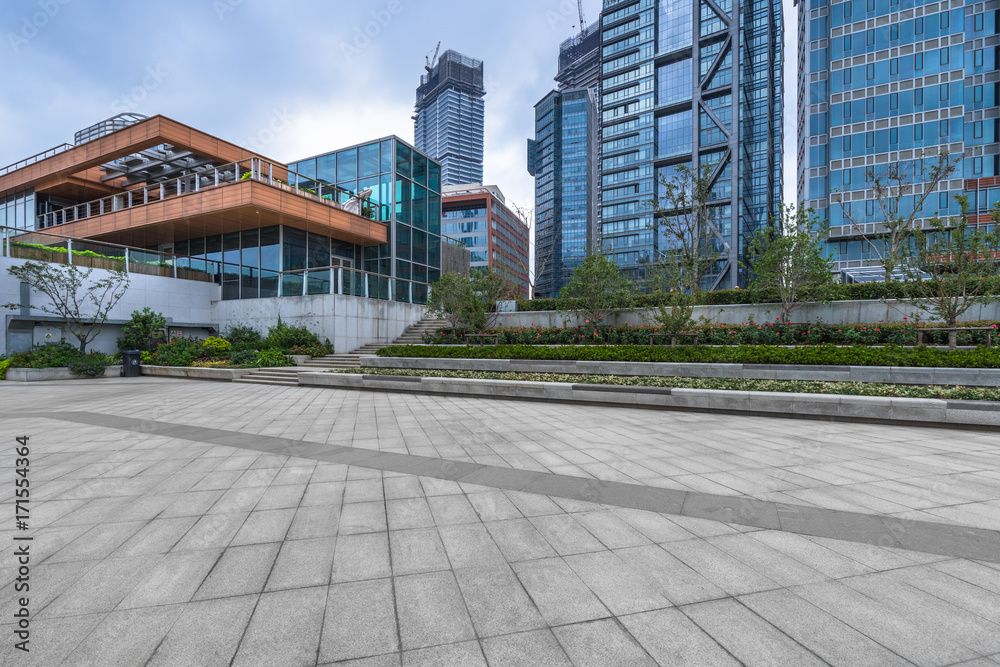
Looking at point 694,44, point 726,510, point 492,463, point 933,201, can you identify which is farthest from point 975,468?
point 694,44

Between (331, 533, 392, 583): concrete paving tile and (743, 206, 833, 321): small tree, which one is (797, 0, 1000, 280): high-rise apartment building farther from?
(331, 533, 392, 583): concrete paving tile

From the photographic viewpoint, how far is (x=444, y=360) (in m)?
14.4

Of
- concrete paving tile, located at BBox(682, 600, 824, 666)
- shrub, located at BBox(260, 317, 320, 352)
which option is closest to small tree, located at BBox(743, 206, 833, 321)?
concrete paving tile, located at BBox(682, 600, 824, 666)

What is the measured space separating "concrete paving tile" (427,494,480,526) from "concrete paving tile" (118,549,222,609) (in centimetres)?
176

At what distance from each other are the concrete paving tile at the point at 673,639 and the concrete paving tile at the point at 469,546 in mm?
1084

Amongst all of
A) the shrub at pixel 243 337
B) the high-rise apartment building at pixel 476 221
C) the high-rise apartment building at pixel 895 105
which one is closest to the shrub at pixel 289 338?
the shrub at pixel 243 337

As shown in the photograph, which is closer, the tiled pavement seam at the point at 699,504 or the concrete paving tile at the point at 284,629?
the concrete paving tile at the point at 284,629

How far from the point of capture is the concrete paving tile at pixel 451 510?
383cm

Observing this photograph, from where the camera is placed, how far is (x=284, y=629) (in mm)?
2371

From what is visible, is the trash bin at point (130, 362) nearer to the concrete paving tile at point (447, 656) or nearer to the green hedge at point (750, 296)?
the green hedge at point (750, 296)

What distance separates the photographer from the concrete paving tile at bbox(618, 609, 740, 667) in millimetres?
2120

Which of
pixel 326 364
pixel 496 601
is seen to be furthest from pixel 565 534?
pixel 326 364

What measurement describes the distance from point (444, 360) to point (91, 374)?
15695 millimetres

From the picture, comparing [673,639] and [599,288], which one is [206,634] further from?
[599,288]
